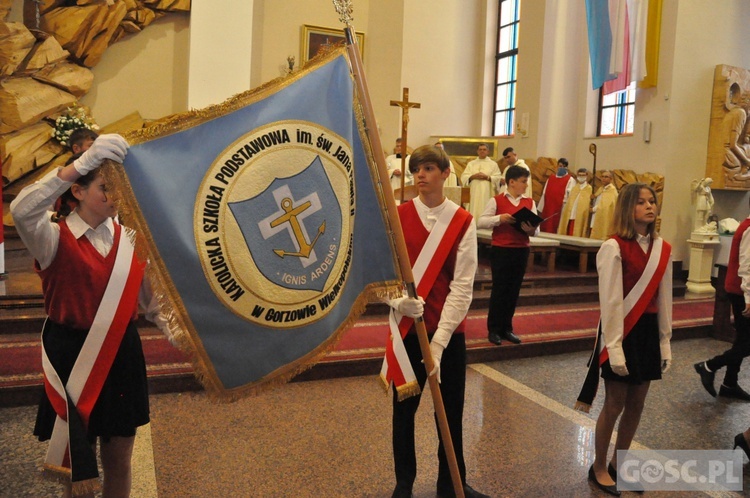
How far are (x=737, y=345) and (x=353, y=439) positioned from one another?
120 inches

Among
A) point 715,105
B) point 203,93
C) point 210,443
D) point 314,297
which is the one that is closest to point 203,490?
point 210,443

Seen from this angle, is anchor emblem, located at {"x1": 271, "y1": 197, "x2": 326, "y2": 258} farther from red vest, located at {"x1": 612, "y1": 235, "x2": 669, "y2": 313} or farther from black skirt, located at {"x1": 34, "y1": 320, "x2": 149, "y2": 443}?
red vest, located at {"x1": 612, "y1": 235, "x2": 669, "y2": 313}

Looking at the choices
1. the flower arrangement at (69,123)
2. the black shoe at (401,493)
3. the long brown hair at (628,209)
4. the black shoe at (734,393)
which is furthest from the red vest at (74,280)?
the flower arrangement at (69,123)

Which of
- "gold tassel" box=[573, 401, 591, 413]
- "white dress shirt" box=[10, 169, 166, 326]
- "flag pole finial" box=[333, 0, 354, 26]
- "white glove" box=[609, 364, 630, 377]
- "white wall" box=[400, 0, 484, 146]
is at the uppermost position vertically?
"white wall" box=[400, 0, 484, 146]

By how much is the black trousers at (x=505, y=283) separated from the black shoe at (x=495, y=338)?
0.04 meters

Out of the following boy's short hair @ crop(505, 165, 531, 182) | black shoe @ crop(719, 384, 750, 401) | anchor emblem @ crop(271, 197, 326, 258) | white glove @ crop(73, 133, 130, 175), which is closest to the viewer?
white glove @ crop(73, 133, 130, 175)

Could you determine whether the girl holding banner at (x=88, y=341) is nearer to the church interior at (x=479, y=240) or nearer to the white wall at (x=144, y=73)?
the church interior at (x=479, y=240)

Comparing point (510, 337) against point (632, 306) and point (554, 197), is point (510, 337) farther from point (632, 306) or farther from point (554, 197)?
point (554, 197)

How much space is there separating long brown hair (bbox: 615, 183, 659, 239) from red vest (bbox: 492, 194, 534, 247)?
8.37ft

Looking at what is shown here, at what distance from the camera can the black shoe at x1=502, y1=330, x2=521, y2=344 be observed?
5602 millimetres

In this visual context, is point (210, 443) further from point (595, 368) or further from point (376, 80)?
point (376, 80)

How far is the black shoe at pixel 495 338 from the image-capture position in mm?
5521

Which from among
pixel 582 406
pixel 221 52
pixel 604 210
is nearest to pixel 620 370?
pixel 582 406

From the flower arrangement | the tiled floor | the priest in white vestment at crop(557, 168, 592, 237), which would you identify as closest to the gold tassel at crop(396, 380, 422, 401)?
the tiled floor
